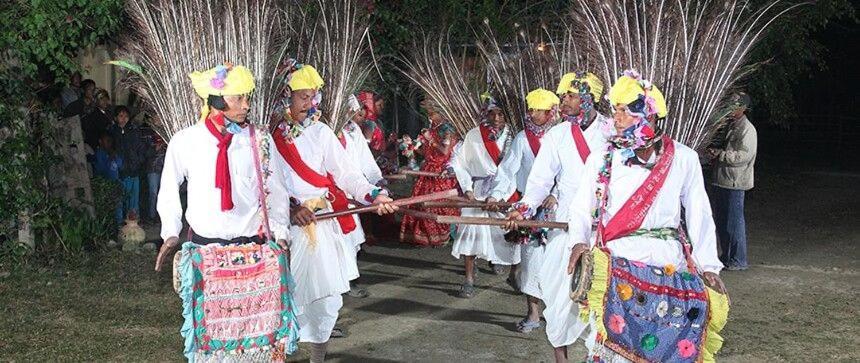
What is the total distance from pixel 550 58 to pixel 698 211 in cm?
426

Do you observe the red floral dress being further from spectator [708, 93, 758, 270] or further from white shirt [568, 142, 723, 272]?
white shirt [568, 142, 723, 272]

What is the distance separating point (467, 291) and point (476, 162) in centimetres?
124

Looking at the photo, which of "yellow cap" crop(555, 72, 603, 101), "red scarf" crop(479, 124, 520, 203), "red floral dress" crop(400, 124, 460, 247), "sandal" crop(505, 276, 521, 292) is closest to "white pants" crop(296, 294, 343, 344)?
"yellow cap" crop(555, 72, 603, 101)

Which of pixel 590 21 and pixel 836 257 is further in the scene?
pixel 836 257

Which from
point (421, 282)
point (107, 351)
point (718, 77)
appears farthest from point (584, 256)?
point (421, 282)

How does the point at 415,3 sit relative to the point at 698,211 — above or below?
above

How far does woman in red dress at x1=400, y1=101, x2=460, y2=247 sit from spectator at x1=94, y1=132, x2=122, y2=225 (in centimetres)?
342

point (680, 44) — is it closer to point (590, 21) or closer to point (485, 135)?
point (590, 21)

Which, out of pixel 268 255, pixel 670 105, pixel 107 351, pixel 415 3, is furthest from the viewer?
pixel 415 3

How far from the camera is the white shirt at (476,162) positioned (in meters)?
9.59

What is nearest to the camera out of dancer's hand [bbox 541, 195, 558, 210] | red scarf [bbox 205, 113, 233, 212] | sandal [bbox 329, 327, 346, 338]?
red scarf [bbox 205, 113, 233, 212]

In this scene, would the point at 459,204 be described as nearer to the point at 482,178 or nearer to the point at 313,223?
the point at 313,223

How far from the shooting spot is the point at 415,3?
1228 centimetres

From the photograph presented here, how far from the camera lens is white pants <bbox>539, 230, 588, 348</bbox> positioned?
6.27 metres
